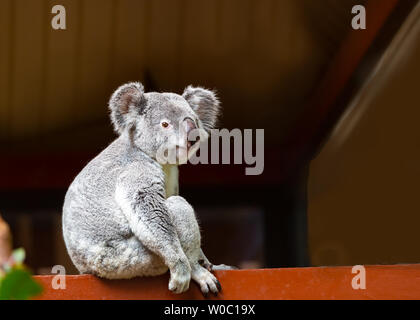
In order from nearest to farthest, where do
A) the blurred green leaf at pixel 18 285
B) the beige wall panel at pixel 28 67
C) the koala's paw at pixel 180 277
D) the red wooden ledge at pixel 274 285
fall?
1. the blurred green leaf at pixel 18 285
2. the koala's paw at pixel 180 277
3. the red wooden ledge at pixel 274 285
4. the beige wall panel at pixel 28 67

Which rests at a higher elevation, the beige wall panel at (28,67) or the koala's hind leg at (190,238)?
the beige wall panel at (28,67)

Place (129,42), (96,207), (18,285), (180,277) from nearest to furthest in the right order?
(18,285), (180,277), (96,207), (129,42)

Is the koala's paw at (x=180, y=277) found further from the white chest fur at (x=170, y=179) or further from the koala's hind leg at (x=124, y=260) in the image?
the white chest fur at (x=170, y=179)

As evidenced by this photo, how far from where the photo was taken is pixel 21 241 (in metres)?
5.15

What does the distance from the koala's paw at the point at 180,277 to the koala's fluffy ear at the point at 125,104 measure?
0.55 meters

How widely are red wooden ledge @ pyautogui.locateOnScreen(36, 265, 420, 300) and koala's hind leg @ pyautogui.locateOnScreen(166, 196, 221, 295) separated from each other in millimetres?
41

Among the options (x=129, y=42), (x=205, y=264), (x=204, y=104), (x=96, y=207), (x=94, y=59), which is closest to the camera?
(x=96, y=207)

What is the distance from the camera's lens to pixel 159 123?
7.35ft

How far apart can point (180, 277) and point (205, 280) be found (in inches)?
4.9

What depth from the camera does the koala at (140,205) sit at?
6.84 ft

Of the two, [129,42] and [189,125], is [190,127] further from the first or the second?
[129,42]

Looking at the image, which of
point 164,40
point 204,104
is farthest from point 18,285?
point 164,40

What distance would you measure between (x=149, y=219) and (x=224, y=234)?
3.47m

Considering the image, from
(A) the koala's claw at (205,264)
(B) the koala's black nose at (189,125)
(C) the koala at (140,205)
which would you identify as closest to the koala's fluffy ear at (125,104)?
(C) the koala at (140,205)
